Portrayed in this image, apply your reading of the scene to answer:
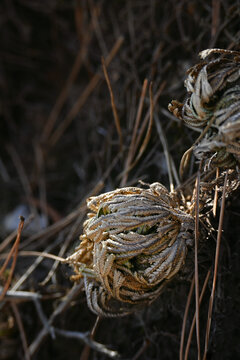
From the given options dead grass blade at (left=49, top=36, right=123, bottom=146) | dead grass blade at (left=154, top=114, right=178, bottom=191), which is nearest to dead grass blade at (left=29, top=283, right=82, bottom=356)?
dead grass blade at (left=154, top=114, right=178, bottom=191)

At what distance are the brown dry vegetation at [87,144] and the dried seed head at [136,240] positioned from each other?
0.35 feet

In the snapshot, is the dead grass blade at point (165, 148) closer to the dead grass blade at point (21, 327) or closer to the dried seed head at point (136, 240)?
the dried seed head at point (136, 240)

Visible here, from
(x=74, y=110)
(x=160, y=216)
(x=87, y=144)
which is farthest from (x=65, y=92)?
(x=160, y=216)

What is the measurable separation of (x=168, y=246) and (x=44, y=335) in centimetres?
66

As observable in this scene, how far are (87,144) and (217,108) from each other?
1.20m

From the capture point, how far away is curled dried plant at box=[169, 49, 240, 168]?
0.67 meters

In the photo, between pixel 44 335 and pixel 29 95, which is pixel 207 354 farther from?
pixel 29 95

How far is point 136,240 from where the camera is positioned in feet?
2.43

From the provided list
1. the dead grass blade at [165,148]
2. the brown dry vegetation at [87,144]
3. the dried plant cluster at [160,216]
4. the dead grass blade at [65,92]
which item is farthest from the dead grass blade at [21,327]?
the dead grass blade at [65,92]

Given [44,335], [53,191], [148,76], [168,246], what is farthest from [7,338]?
[148,76]

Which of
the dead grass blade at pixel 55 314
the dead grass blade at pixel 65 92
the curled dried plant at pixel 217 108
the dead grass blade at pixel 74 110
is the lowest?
the dead grass blade at pixel 55 314

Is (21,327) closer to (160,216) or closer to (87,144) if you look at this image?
(160,216)

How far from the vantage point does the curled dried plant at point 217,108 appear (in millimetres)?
665

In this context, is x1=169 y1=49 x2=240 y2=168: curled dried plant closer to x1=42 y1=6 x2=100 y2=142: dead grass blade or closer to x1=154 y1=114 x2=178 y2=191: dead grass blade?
x1=154 y1=114 x2=178 y2=191: dead grass blade
